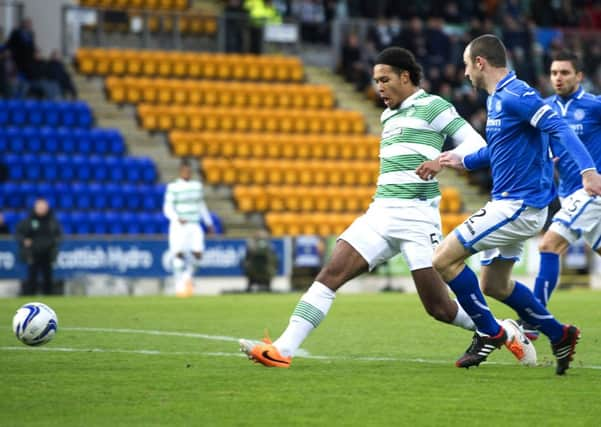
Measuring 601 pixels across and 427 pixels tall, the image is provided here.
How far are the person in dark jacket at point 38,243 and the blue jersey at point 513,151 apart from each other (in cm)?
1409

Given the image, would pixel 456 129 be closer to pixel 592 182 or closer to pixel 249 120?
pixel 592 182

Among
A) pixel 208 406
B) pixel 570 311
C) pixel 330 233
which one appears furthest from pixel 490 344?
pixel 330 233

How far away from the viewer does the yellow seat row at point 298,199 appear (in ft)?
89.2

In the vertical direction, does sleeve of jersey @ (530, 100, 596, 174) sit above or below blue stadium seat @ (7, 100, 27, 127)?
above

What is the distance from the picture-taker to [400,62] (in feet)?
29.3

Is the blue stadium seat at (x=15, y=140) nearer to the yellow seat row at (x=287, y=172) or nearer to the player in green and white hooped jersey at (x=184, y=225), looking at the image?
the yellow seat row at (x=287, y=172)

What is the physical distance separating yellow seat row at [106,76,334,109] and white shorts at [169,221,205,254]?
7563 mm

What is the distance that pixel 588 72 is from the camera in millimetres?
32781

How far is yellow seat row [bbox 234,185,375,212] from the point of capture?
27.2 meters

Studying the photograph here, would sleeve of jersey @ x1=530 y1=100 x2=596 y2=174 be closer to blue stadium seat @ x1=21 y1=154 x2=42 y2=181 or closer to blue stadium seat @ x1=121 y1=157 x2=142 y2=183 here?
blue stadium seat @ x1=21 y1=154 x2=42 y2=181

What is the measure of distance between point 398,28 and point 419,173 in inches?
888

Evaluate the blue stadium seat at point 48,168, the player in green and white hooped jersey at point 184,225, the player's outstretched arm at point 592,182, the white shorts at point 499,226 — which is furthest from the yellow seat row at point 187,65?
the player's outstretched arm at point 592,182

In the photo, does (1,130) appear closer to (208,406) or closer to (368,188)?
(368,188)

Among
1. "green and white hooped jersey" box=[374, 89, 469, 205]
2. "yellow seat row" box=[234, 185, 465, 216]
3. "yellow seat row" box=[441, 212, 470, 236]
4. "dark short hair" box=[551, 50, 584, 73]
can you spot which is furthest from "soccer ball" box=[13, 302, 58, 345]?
"yellow seat row" box=[234, 185, 465, 216]
